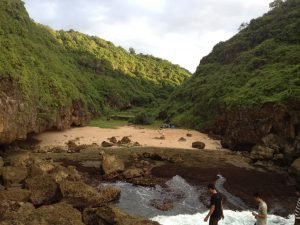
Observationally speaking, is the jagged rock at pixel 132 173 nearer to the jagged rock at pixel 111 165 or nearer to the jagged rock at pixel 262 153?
the jagged rock at pixel 111 165

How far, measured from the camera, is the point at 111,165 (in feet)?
111

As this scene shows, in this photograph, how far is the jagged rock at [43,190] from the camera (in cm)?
2300

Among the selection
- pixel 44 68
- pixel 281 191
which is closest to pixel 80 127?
pixel 44 68

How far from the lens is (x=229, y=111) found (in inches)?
2164

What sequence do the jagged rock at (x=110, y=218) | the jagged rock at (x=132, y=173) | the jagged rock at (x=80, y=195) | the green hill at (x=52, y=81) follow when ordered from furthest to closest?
the green hill at (x=52, y=81) → the jagged rock at (x=132, y=173) → the jagged rock at (x=80, y=195) → the jagged rock at (x=110, y=218)

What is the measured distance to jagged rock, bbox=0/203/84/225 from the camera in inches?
664

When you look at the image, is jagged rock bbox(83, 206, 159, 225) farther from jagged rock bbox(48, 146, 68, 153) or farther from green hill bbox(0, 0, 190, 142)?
jagged rock bbox(48, 146, 68, 153)

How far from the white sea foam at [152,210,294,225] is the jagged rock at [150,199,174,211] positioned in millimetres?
1665

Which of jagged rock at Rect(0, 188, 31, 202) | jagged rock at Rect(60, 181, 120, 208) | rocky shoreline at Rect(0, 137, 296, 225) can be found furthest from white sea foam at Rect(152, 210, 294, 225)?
jagged rock at Rect(0, 188, 31, 202)

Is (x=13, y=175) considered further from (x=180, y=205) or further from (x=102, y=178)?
(x=180, y=205)

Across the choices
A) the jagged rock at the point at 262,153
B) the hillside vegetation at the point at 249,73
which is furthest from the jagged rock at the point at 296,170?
the hillside vegetation at the point at 249,73

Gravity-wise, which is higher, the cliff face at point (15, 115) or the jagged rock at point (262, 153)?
the cliff face at point (15, 115)

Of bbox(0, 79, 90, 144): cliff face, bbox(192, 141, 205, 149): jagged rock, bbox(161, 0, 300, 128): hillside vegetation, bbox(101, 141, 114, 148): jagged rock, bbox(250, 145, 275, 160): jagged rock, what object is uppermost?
bbox(161, 0, 300, 128): hillside vegetation

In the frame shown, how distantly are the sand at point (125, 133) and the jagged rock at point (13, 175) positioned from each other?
2076cm
